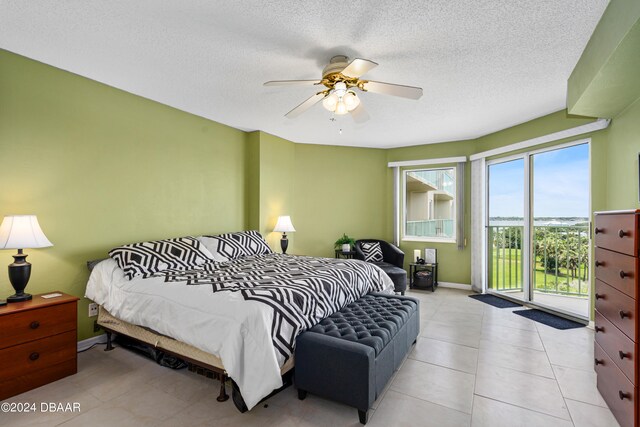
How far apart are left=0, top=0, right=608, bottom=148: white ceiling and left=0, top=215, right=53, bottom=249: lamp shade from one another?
1398 millimetres

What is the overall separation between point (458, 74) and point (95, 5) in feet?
9.52

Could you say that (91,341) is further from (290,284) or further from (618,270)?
(618,270)

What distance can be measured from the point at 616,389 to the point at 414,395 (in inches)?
48.2

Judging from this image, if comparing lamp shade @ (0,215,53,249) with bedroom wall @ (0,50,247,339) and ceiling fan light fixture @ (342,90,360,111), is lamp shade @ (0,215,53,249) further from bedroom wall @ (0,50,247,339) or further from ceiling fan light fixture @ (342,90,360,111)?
ceiling fan light fixture @ (342,90,360,111)

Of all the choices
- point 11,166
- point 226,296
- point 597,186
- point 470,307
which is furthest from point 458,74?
point 11,166

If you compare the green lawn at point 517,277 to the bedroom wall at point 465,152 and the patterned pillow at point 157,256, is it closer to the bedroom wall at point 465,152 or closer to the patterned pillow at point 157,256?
the bedroom wall at point 465,152

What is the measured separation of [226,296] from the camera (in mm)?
2117

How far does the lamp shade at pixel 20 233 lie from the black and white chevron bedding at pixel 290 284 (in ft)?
2.99

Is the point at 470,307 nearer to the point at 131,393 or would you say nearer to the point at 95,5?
the point at 131,393

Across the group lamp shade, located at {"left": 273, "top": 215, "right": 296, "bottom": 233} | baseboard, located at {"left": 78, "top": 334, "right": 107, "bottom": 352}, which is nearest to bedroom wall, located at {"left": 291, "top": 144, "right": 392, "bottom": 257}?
lamp shade, located at {"left": 273, "top": 215, "right": 296, "bottom": 233}

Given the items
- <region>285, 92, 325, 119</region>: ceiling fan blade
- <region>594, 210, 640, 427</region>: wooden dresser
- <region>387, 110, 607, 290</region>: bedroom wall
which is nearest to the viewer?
<region>594, 210, 640, 427</region>: wooden dresser

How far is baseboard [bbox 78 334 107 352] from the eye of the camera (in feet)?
9.46

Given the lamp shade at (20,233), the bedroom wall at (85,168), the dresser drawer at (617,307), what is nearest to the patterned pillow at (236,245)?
the bedroom wall at (85,168)

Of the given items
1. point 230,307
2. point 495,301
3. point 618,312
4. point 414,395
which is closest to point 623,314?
point 618,312
